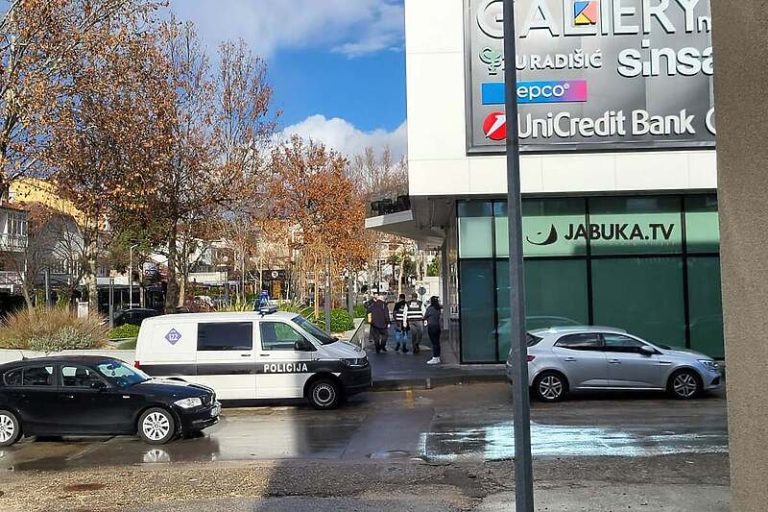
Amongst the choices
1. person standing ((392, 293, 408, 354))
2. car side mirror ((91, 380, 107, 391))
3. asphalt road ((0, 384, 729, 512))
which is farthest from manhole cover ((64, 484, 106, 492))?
person standing ((392, 293, 408, 354))

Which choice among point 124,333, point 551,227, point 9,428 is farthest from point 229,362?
point 124,333

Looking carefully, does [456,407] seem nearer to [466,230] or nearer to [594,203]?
[466,230]

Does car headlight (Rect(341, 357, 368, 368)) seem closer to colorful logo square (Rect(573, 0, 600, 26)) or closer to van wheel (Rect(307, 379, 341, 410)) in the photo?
van wheel (Rect(307, 379, 341, 410))

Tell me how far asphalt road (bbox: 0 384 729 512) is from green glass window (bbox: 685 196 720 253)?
6.25 meters

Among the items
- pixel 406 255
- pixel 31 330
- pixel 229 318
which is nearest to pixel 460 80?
pixel 229 318

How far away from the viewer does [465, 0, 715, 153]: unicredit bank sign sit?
18.1 metres

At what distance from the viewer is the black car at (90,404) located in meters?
11.4

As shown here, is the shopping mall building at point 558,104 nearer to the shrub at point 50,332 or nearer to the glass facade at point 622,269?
the glass facade at point 622,269

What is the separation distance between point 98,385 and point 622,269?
13.3 m

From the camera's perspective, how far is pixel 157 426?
1138cm

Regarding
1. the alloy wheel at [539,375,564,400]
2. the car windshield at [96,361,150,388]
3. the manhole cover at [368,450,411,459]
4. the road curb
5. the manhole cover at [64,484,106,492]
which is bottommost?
the manhole cover at [368,450,411,459]

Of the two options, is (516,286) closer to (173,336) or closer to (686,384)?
(686,384)

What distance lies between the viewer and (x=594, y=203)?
19.6 m

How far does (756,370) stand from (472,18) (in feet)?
53.3
